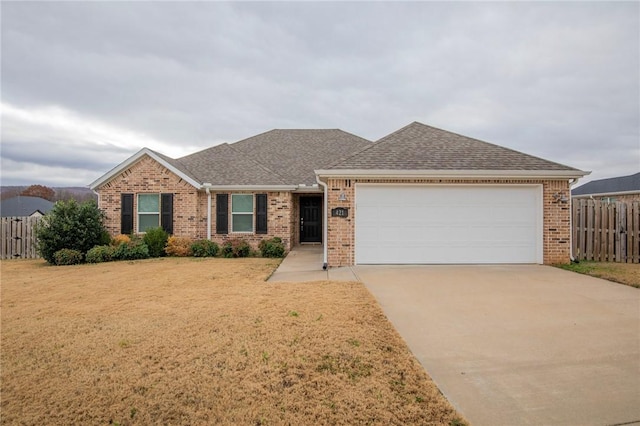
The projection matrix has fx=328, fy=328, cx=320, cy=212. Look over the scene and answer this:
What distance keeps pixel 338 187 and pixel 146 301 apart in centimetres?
568

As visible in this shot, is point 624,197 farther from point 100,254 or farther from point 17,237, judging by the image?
point 17,237

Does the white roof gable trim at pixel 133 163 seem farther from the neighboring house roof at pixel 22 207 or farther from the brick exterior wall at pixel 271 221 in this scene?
the neighboring house roof at pixel 22 207

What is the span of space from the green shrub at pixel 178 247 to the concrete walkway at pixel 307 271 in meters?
3.99

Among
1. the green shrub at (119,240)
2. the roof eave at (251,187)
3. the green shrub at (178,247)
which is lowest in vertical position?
the green shrub at (178,247)

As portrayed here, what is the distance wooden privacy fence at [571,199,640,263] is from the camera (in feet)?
33.8

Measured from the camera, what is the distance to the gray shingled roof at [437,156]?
970 centimetres

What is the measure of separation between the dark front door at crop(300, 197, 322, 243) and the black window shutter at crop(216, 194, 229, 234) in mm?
3713

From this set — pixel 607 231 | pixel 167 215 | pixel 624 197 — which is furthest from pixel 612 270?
pixel 624 197

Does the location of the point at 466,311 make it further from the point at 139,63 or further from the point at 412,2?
the point at 139,63

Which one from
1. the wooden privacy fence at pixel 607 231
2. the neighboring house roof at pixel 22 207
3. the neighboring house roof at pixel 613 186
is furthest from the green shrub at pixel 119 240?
the neighboring house roof at pixel 613 186

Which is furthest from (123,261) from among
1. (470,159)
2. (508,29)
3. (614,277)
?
(508,29)

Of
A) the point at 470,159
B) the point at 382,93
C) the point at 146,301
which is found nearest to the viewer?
the point at 146,301

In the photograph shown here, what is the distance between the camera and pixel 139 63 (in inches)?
506

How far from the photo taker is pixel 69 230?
11344 millimetres
